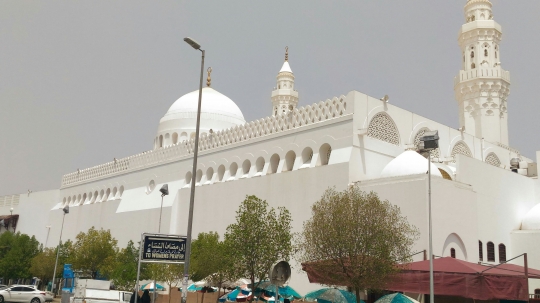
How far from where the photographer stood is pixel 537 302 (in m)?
20.2

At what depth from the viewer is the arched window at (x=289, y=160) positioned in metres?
25.6

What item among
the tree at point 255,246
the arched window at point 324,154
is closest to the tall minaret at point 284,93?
the arched window at point 324,154

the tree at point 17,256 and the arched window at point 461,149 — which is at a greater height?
the arched window at point 461,149

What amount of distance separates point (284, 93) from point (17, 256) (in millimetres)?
23042

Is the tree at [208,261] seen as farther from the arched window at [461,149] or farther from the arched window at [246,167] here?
the arched window at [461,149]

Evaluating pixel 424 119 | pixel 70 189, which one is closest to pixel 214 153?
pixel 424 119

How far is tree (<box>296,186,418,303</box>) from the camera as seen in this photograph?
14211mm

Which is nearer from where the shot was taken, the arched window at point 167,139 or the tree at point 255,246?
the tree at point 255,246

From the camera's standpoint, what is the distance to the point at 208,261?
2156cm

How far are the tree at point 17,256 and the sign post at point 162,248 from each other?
30565mm

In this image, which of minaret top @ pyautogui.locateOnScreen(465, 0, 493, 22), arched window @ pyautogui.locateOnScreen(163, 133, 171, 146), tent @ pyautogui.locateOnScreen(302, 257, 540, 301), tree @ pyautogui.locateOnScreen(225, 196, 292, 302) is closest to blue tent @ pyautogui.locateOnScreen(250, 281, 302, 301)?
tree @ pyautogui.locateOnScreen(225, 196, 292, 302)

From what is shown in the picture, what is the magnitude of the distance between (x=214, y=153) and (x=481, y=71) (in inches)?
664

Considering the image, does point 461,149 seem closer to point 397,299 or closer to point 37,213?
point 397,299

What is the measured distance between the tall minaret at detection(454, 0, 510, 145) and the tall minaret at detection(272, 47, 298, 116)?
13462 mm
